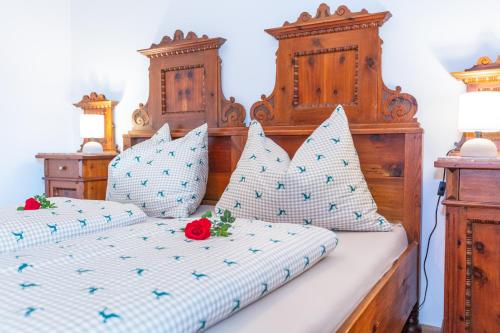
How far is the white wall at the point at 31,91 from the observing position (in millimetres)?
2820

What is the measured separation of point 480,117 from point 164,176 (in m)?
1.32

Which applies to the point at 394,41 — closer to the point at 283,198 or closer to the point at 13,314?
the point at 283,198

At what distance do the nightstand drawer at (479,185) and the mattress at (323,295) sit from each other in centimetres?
31

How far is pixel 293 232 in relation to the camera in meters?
1.26

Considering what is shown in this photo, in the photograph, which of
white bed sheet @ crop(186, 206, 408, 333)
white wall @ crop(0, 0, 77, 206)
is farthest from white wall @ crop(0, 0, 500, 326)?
white bed sheet @ crop(186, 206, 408, 333)

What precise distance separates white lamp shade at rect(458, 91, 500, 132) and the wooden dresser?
0.21m

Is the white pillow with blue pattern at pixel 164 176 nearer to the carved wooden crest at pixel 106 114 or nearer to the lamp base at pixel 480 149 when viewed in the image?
the carved wooden crest at pixel 106 114

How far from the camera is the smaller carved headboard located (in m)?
2.41

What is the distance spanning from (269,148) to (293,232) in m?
0.74

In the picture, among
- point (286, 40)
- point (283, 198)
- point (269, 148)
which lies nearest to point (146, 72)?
point (286, 40)

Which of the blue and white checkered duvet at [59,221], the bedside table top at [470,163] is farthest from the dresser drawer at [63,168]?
the bedside table top at [470,163]

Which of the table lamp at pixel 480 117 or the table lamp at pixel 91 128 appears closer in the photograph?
the table lamp at pixel 480 117

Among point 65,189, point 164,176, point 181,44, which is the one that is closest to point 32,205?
point 164,176

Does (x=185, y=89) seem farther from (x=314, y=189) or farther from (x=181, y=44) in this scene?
(x=314, y=189)
